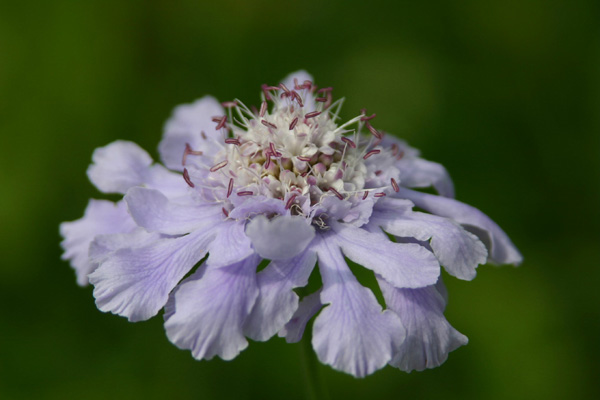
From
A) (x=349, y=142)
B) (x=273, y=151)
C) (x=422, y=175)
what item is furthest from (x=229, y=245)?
(x=422, y=175)

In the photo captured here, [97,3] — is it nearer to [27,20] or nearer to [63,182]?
[27,20]

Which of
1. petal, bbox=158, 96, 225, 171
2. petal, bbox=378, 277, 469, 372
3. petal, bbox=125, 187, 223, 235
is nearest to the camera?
petal, bbox=378, 277, 469, 372

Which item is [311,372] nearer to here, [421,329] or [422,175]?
[421,329]

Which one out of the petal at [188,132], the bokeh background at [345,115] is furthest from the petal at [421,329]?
the bokeh background at [345,115]

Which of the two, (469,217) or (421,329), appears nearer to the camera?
(421,329)

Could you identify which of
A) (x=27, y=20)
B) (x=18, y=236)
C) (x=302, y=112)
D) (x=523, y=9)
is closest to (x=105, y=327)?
(x=18, y=236)

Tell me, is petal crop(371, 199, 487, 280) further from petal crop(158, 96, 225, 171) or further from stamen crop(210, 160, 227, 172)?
petal crop(158, 96, 225, 171)

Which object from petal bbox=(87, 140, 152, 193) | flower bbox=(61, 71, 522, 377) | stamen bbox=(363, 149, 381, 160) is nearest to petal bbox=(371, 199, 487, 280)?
flower bbox=(61, 71, 522, 377)
